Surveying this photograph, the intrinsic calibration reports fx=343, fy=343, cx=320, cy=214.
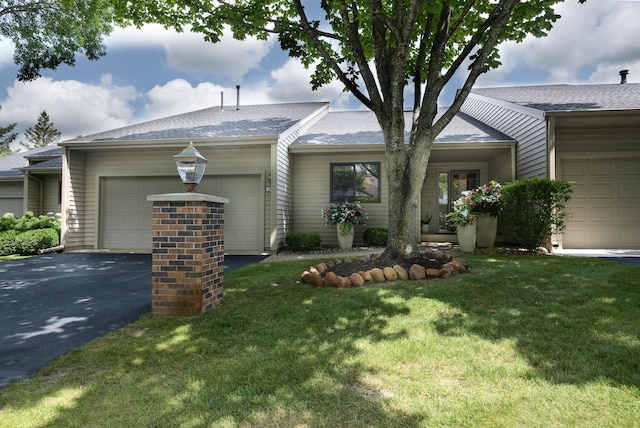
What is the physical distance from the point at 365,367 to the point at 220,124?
968cm

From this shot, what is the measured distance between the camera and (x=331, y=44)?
716cm

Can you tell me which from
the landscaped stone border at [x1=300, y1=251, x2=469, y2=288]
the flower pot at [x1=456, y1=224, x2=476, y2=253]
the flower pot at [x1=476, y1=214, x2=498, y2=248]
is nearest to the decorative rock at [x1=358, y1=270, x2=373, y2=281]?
the landscaped stone border at [x1=300, y1=251, x2=469, y2=288]

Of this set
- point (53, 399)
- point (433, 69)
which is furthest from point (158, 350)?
point (433, 69)

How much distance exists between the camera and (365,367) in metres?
2.26

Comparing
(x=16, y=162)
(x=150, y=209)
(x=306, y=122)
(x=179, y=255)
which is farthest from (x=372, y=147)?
(x=16, y=162)

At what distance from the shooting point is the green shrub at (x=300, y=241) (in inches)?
349

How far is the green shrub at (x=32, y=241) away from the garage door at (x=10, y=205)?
524 centimetres

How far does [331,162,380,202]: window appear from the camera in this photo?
9.80 meters

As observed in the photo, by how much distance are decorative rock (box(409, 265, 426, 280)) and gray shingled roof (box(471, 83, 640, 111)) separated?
533 cm

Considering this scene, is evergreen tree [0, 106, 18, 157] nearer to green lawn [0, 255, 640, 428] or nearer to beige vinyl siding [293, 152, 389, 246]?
beige vinyl siding [293, 152, 389, 246]

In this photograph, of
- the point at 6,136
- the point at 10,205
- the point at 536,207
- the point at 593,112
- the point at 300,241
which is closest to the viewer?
the point at 536,207

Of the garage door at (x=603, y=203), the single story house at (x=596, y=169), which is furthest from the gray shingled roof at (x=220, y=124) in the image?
the garage door at (x=603, y=203)

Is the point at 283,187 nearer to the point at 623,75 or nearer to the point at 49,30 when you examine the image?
the point at 623,75

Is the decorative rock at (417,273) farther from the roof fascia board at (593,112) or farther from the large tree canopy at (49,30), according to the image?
the large tree canopy at (49,30)
